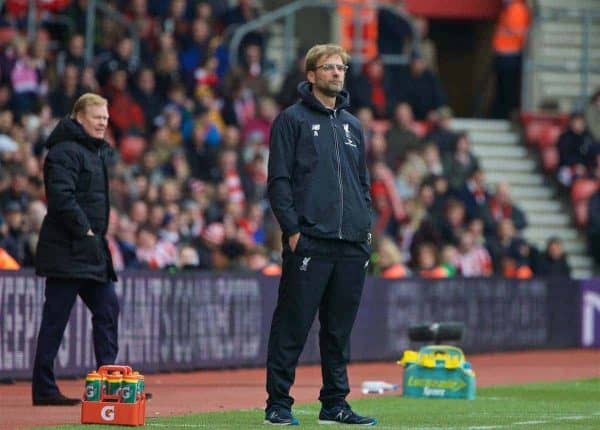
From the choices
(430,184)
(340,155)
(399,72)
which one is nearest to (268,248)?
(430,184)

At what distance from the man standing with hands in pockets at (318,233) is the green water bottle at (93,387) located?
1.07 m

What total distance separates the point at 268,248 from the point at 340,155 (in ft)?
33.1

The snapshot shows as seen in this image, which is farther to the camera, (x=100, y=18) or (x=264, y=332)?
(x=100, y=18)

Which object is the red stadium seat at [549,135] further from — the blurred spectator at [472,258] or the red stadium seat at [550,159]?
the blurred spectator at [472,258]

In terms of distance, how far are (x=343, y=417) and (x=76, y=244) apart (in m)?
2.67

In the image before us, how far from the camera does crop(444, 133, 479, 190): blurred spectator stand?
26.3 metres

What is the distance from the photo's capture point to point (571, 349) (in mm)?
24828

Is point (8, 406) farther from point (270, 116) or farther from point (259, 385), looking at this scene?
point (270, 116)

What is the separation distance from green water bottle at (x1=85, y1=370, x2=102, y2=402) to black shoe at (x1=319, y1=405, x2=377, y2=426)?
143cm

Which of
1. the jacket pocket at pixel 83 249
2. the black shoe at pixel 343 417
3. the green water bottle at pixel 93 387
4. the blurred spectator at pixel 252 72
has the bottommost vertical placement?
the black shoe at pixel 343 417

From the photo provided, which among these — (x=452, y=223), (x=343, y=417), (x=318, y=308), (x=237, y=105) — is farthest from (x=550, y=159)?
(x=343, y=417)

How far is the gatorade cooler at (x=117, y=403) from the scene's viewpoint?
11359 mm

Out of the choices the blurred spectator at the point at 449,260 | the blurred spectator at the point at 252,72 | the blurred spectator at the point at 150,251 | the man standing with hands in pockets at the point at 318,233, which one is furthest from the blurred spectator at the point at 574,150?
the man standing with hands in pockets at the point at 318,233

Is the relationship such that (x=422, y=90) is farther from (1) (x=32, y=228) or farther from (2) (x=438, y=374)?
(2) (x=438, y=374)
